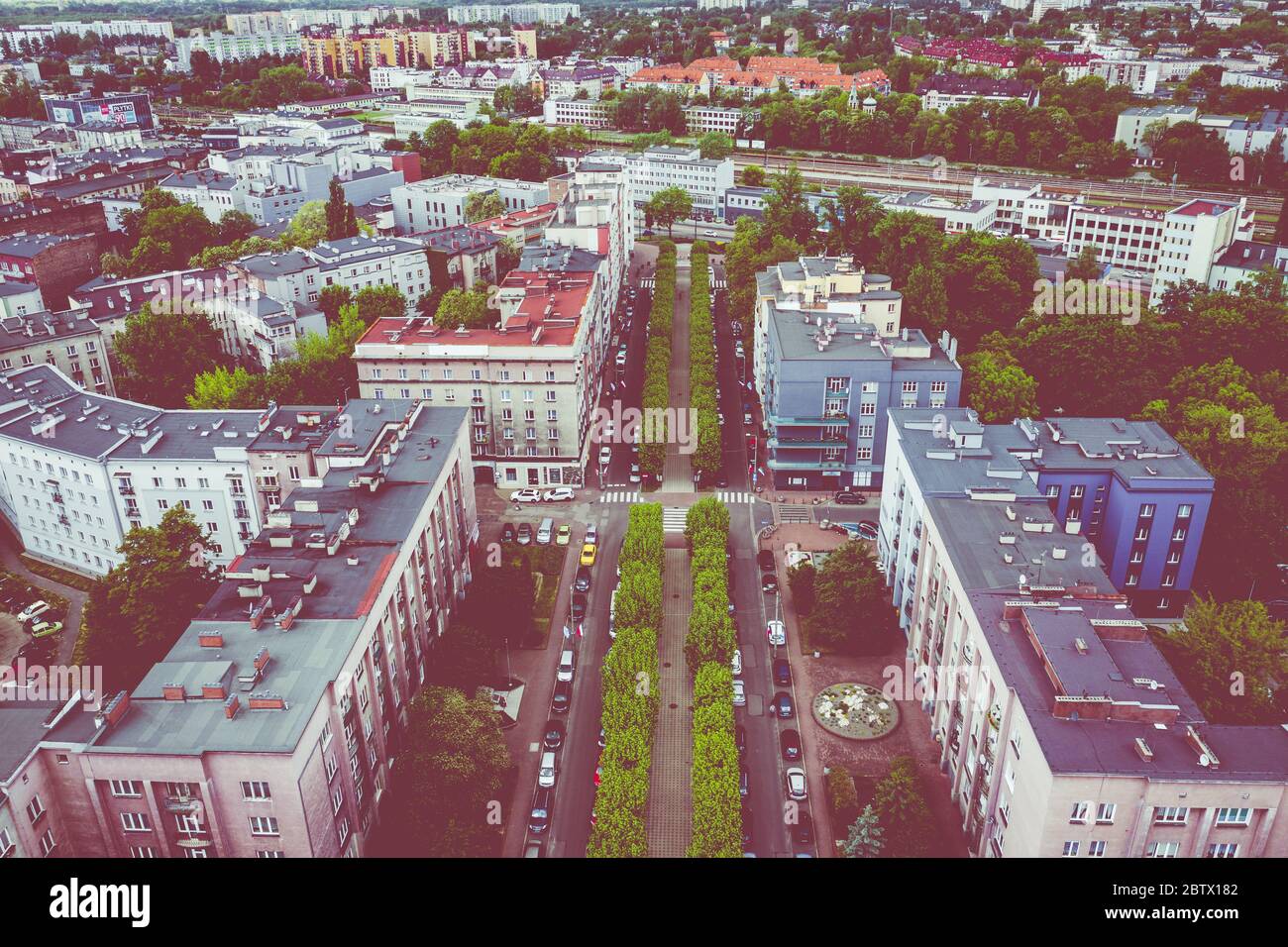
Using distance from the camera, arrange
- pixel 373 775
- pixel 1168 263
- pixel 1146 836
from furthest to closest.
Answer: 1. pixel 1168 263
2. pixel 373 775
3. pixel 1146 836

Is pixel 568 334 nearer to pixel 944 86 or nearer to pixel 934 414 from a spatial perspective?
pixel 934 414

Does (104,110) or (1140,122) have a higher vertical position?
(104,110)

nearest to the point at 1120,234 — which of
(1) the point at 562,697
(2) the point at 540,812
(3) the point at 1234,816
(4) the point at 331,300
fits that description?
(4) the point at 331,300

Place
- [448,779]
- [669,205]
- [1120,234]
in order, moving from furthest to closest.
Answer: [669,205], [1120,234], [448,779]

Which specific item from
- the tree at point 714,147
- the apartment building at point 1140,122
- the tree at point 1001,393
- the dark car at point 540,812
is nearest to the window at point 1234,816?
the dark car at point 540,812

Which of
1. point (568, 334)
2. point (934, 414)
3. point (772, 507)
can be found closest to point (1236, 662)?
point (934, 414)

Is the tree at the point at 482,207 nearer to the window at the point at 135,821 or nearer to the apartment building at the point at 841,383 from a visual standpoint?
the apartment building at the point at 841,383

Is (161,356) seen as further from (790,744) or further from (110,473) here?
(790,744)
